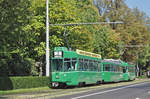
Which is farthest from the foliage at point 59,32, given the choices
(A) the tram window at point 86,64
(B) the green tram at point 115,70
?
(A) the tram window at point 86,64

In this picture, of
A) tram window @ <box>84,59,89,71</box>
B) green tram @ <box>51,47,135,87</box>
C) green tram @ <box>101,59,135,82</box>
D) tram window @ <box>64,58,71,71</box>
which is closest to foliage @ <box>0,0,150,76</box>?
green tram @ <box>51,47,135,87</box>

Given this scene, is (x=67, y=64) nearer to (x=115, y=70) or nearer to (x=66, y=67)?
(x=66, y=67)

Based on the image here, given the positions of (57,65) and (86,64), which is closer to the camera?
(57,65)

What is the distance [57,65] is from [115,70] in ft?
54.2

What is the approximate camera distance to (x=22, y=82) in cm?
2783

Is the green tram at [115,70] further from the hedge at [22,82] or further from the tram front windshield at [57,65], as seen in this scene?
the tram front windshield at [57,65]

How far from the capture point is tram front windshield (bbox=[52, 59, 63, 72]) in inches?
1147

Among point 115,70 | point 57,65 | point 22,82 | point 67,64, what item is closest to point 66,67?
point 67,64

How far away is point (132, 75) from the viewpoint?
55.7 metres

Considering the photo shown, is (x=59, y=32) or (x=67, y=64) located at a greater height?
(x=59, y=32)

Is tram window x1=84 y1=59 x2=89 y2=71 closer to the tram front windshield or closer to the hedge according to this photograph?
the tram front windshield

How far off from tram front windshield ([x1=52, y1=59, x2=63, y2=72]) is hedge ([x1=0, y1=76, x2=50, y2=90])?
6.00 ft

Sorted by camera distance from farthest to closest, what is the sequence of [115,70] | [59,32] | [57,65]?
[115,70] < [59,32] < [57,65]

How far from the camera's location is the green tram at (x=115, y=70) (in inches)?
1587
